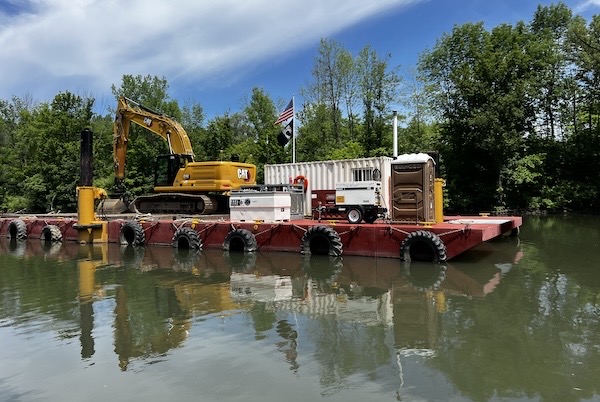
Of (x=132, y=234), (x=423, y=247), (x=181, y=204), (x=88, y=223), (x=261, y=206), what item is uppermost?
(x=181, y=204)

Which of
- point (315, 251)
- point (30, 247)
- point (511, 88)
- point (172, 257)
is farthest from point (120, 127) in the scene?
point (511, 88)

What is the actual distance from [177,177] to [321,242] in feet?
32.0

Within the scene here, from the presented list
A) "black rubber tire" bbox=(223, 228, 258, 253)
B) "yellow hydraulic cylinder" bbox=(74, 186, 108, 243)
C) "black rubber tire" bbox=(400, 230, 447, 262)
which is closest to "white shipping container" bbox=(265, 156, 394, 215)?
"black rubber tire" bbox=(223, 228, 258, 253)

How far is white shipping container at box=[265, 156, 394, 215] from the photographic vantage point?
15945 millimetres

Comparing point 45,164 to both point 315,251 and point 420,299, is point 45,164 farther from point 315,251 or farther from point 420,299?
point 420,299

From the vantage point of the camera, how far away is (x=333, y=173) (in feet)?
56.9

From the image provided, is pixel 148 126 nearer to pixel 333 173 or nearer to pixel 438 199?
pixel 333 173

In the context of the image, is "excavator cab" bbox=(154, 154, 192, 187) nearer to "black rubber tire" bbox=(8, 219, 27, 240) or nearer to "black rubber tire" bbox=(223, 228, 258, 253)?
"black rubber tire" bbox=(8, 219, 27, 240)

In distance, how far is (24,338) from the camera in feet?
22.5

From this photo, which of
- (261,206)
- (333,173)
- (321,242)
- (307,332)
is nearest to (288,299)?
(307,332)

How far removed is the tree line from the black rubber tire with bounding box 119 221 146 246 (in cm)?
1821

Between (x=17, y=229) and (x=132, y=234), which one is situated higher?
(x=17, y=229)

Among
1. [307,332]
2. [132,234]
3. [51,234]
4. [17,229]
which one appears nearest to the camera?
[307,332]

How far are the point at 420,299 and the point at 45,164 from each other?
3705cm
